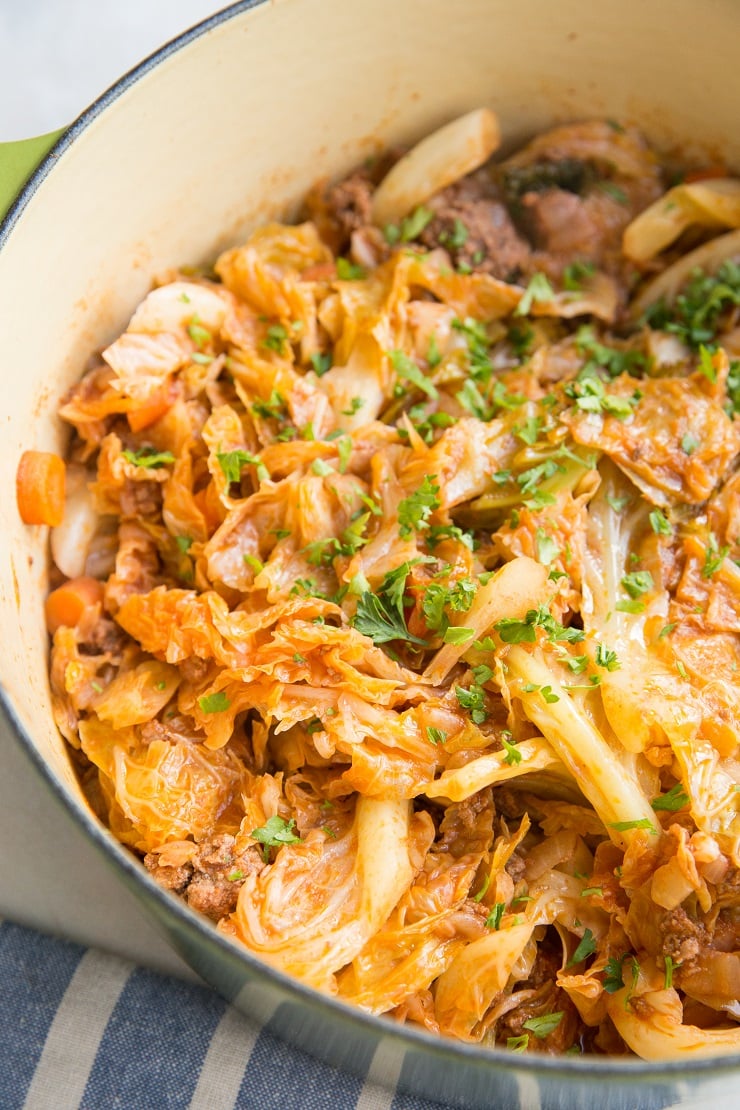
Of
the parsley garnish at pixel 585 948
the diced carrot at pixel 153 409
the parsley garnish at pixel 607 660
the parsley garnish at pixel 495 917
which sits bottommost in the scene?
the parsley garnish at pixel 585 948

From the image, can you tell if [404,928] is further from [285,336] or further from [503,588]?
[285,336]

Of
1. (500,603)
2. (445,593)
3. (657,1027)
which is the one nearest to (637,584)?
(500,603)

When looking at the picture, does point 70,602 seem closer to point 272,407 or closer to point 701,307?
point 272,407

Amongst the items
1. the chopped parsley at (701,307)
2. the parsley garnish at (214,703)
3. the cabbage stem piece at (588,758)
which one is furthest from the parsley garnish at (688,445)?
the parsley garnish at (214,703)

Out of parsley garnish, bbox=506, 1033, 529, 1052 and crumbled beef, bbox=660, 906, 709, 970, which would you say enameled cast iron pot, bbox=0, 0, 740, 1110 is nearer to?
parsley garnish, bbox=506, 1033, 529, 1052

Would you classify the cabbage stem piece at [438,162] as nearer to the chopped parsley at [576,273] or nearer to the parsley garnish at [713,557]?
the chopped parsley at [576,273]

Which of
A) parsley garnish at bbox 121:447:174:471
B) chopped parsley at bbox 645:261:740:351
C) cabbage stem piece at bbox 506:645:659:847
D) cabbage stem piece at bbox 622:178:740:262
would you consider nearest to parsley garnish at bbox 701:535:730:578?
cabbage stem piece at bbox 506:645:659:847
